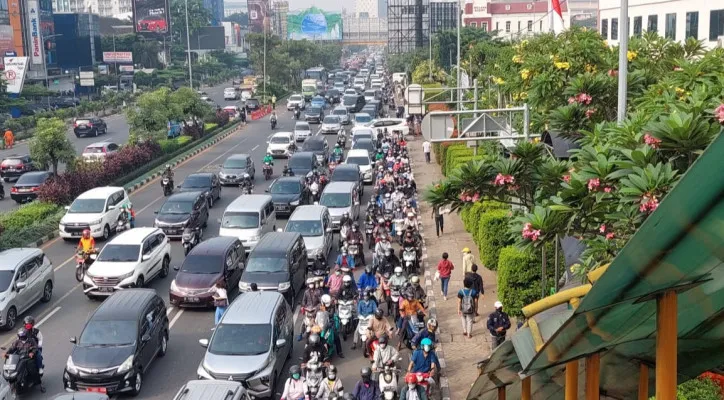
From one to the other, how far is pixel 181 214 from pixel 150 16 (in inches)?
3198

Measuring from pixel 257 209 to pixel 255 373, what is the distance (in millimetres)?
11110

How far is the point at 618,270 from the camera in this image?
237 centimetres

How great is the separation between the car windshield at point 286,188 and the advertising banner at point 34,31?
5205 centimetres

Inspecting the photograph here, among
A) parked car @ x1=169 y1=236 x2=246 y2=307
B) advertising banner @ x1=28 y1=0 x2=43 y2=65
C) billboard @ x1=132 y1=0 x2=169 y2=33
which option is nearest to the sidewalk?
parked car @ x1=169 y1=236 x2=246 y2=307

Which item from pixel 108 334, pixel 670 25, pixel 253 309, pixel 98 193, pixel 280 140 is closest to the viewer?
pixel 108 334

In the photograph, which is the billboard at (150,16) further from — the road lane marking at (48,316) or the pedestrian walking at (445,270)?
the pedestrian walking at (445,270)

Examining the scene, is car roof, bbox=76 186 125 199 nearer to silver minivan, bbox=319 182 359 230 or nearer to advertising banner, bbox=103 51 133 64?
silver minivan, bbox=319 182 359 230

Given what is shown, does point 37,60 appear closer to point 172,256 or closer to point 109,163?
point 109,163

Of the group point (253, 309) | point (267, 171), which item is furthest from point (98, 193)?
point (253, 309)

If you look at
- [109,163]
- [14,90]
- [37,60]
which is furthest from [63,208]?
[37,60]

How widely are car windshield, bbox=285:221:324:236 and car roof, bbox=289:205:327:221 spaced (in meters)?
0.18

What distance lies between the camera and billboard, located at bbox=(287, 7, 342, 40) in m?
126

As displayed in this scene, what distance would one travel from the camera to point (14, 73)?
61.8 m

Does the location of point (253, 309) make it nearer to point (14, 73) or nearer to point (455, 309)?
point (455, 309)
